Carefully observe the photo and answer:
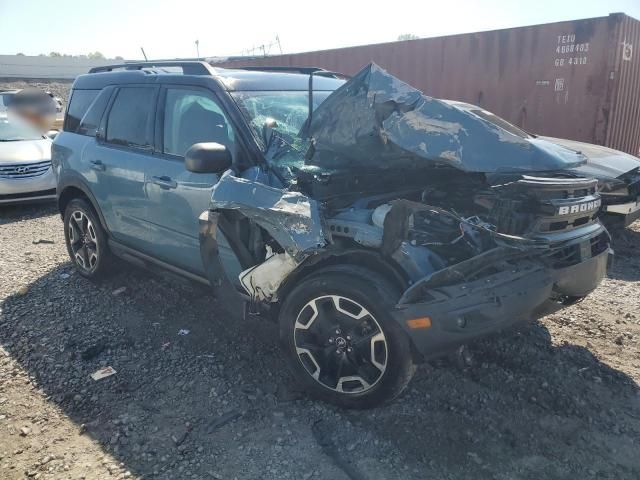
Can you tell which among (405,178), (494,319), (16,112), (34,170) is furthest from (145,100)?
(16,112)

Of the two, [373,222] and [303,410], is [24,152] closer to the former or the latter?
[303,410]

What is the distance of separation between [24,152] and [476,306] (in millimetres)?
8299

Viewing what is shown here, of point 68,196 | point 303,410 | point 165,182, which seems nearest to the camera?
point 303,410

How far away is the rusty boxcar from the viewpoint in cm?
793

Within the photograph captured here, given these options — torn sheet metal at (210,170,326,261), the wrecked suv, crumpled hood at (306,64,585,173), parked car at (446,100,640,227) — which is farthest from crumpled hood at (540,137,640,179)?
torn sheet metal at (210,170,326,261)

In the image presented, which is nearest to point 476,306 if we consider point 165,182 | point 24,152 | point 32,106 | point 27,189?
point 165,182

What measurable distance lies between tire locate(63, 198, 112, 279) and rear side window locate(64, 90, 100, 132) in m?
0.73

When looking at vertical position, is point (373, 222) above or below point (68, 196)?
above

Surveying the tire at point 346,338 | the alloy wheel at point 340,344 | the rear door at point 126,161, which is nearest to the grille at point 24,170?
the rear door at point 126,161

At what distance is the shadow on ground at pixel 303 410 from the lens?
2.56 metres

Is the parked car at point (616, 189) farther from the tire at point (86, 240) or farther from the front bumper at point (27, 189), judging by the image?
the front bumper at point (27, 189)

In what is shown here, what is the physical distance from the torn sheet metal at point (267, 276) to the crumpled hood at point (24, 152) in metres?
6.78

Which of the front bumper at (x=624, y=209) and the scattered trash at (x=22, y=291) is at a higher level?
the front bumper at (x=624, y=209)

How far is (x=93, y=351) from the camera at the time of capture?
370cm
